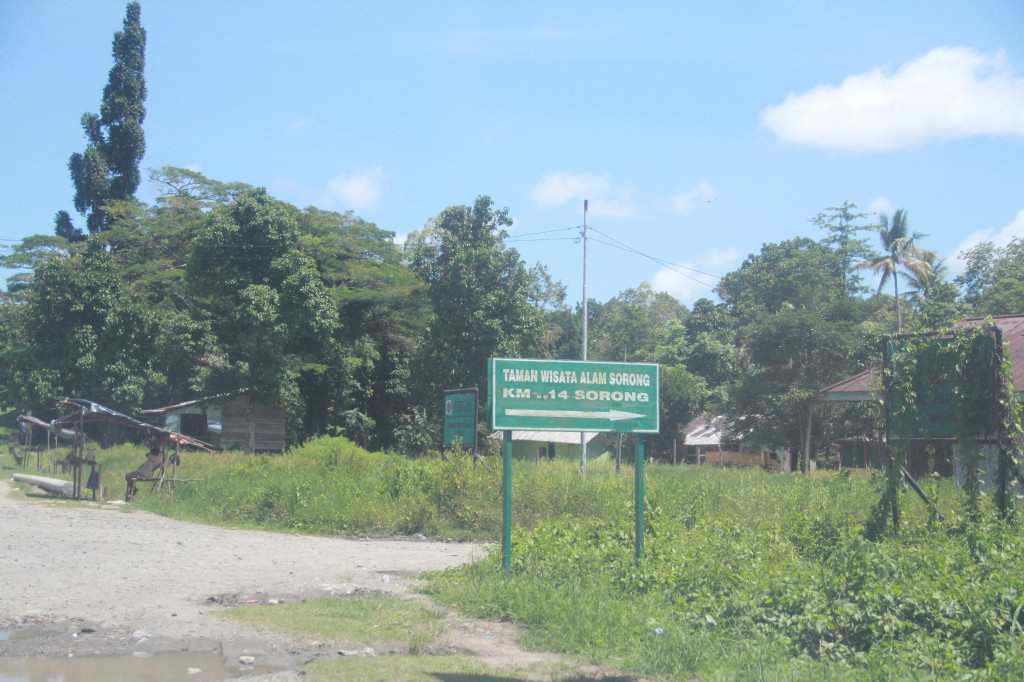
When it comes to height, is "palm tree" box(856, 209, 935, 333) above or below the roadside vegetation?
above

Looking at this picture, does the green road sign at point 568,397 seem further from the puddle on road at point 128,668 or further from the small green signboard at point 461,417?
the small green signboard at point 461,417

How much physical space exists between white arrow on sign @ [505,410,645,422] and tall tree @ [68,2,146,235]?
129ft

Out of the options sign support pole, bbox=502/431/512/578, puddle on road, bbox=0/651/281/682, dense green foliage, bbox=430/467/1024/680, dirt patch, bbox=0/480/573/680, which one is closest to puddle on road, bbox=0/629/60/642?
dirt patch, bbox=0/480/573/680

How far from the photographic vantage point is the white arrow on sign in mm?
9484

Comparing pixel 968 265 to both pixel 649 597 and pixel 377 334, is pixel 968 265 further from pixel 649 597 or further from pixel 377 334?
pixel 649 597

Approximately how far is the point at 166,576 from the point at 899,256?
4759 cm

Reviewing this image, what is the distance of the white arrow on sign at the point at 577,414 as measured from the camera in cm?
948

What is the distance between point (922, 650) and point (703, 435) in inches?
1941

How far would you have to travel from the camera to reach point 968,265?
Answer: 55.4 m

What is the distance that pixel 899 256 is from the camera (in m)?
48.8

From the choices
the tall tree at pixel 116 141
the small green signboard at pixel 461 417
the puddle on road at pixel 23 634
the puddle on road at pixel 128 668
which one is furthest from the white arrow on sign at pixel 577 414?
the tall tree at pixel 116 141

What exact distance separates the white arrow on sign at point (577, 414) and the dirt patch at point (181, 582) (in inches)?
94.1

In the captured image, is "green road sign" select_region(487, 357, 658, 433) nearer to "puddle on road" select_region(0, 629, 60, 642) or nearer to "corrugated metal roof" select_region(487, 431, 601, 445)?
"puddle on road" select_region(0, 629, 60, 642)

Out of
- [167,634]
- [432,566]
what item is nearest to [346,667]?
[167,634]
